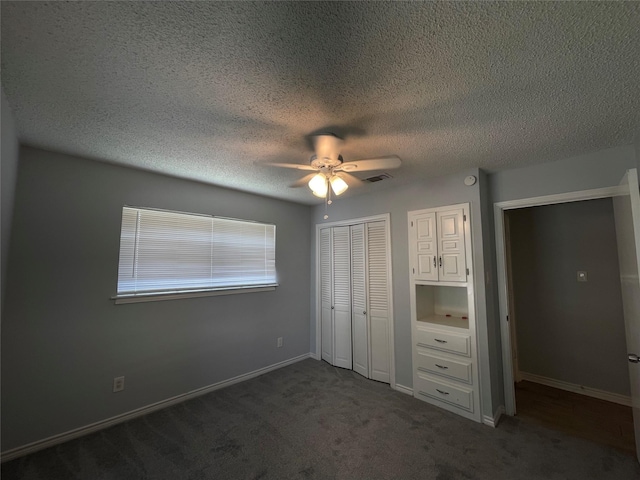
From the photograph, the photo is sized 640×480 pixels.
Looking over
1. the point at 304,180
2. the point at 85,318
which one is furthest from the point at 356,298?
the point at 85,318

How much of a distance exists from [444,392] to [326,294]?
Answer: 197 centimetres

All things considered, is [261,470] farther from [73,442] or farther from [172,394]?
[73,442]

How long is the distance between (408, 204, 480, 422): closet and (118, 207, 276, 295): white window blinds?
2053 millimetres

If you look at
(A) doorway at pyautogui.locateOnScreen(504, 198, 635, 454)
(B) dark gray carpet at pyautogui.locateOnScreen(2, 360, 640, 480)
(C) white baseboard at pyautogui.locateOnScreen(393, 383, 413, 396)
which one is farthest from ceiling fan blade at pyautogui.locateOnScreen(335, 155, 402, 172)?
(C) white baseboard at pyautogui.locateOnScreen(393, 383, 413, 396)

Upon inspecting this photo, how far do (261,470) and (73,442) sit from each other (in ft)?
5.47

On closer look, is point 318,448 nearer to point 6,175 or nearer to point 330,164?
point 330,164

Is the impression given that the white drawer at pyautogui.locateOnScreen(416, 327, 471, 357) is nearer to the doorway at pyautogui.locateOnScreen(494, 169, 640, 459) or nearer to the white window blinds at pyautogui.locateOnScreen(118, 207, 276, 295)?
the doorway at pyautogui.locateOnScreen(494, 169, 640, 459)

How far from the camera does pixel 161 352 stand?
280cm

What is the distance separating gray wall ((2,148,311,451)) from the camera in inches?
83.6

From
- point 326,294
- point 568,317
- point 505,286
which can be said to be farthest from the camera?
point 326,294

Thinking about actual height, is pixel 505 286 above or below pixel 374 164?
below

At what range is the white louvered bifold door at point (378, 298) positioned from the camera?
338 cm

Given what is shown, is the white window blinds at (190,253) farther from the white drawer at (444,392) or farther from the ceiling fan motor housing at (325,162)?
the white drawer at (444,392)

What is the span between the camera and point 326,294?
4141mm
